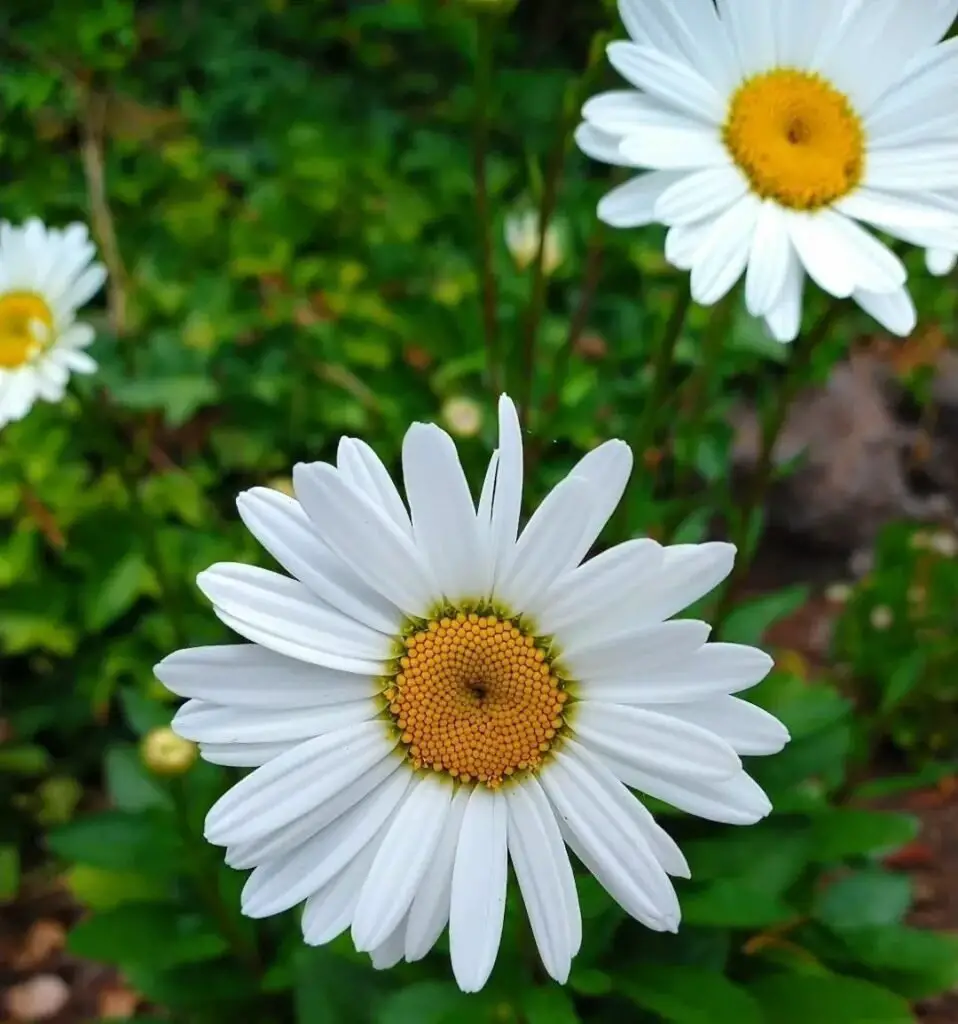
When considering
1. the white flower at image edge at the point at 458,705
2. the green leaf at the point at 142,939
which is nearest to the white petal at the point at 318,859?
A: the white flower at image edge at the point at 458,705

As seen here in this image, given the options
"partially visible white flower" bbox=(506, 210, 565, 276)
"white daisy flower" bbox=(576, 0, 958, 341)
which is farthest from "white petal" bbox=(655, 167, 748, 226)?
"partially visible white flower" bbox=(506, 210, 565, 276)

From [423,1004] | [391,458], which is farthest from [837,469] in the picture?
[423,1004]

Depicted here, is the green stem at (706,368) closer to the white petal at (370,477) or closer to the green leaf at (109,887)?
the white petal at (370,477)

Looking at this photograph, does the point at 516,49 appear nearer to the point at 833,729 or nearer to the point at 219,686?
the point at 833,729

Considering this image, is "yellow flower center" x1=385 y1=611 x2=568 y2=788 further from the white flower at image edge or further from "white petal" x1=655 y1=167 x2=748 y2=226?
"white petal" x1=655 y1=167 x2=748 y2=226

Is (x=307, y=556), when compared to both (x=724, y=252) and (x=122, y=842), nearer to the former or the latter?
(x=724, y=252)

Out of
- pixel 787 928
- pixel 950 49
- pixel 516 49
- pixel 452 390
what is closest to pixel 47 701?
pixel 452 390
